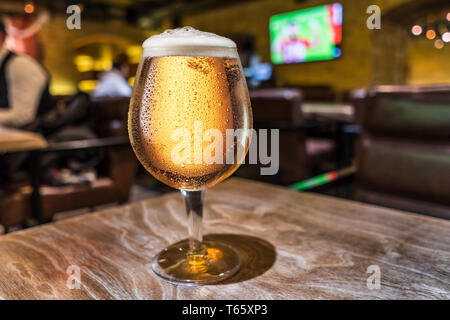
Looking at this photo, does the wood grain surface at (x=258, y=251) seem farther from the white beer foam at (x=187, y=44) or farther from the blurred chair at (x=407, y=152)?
the blurred chair at (x=407, y=152)

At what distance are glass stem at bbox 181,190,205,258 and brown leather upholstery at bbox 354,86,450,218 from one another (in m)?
1.05

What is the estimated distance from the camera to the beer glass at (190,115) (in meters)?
0.35

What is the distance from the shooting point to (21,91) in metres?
2.37

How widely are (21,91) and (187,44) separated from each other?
243cm

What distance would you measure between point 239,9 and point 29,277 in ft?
31.1

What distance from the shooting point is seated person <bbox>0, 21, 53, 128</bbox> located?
2354 millimetres

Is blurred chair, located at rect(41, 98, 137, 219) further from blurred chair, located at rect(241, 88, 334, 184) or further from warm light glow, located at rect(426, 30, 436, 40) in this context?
warm light glow, located at rect(426, 30, 436, 40)

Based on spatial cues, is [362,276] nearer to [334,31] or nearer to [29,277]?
[29,277]

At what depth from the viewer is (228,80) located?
1.20 feet

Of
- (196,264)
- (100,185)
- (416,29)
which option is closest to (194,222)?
(196,264)

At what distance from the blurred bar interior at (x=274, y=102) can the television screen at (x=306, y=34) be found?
23mm

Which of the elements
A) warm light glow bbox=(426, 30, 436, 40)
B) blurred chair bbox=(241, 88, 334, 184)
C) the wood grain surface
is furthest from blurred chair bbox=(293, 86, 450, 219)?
warm light glow bbox=(426, 30, 436, 40)

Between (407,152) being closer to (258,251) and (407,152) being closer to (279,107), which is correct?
(258,251)
